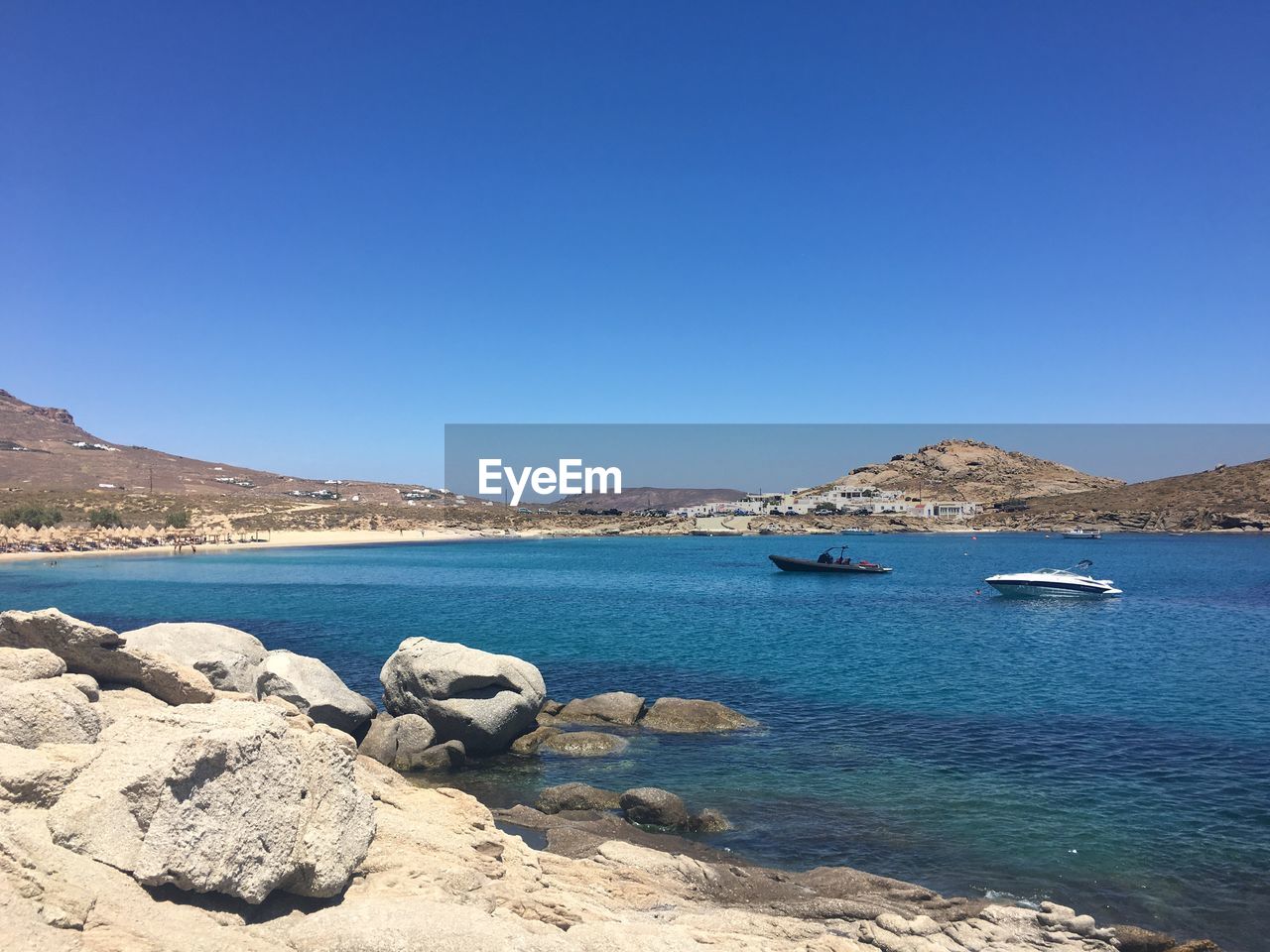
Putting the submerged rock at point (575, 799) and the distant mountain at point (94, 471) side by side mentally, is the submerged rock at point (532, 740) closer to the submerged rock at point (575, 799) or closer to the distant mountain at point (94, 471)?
the submerged rock at point (575, 799)

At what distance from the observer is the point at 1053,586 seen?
52.8 m

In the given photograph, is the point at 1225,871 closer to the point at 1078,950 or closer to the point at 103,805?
the point at 1078,950

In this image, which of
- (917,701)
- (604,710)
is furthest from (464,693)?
(917,701)

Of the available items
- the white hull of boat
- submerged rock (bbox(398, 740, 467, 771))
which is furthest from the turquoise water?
the white hull of boat

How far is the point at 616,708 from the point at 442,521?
14536cm

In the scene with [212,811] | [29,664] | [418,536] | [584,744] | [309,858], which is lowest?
[418,536]

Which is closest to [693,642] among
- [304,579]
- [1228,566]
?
[304,579]

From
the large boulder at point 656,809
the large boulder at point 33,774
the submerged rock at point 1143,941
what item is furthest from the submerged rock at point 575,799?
the large boulder at point 33,774

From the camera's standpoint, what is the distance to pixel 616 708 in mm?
21688

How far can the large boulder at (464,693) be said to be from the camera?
741 inches

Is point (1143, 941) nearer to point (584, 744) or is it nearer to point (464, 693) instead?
point (584, 744)

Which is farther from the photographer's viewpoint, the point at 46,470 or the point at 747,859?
the point at 46,470

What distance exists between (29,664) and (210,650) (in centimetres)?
938

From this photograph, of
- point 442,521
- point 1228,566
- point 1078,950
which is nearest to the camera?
point 1078,950
